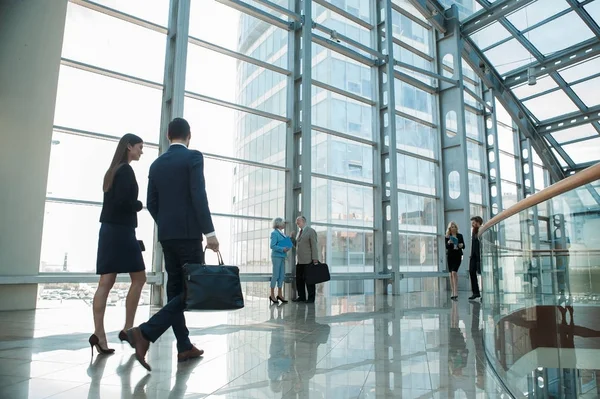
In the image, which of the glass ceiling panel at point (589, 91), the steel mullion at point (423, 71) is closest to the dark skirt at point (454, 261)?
the steel mullion at point (423, 71)

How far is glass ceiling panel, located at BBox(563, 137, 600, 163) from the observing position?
1493cm

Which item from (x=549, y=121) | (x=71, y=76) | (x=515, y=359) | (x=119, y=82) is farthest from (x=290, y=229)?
(x=549, y=121)

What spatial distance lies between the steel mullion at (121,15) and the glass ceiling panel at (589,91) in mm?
12431

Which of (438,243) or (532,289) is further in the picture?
(438,243)

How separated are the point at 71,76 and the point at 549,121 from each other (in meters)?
14.7

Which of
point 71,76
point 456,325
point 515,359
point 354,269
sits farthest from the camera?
point 354,269

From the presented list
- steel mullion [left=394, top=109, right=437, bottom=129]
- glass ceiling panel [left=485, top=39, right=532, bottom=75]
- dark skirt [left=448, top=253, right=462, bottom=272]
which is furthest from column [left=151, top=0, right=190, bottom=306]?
glass ceiling panel [left=485, top=39, right=532, bottom=75]

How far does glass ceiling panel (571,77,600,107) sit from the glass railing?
13.5 m

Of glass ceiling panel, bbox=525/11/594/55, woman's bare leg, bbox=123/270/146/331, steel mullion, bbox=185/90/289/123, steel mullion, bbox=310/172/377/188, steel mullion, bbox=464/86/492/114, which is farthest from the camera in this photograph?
steel mullion, bbox=464/86/492/114

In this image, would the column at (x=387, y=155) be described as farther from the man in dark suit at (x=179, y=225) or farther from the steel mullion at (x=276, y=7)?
the man in dark suit at (x=179, y=225)

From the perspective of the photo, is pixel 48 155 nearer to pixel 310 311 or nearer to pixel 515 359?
pixel 310 311

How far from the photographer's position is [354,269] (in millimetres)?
8797

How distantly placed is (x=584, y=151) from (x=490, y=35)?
6408mm

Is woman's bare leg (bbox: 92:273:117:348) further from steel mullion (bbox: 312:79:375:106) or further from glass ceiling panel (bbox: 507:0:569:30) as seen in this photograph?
glass ceiling panel (bbox: 507:0:569:30)
